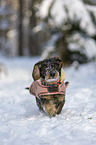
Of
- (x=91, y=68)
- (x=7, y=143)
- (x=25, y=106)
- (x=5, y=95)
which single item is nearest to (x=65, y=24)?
(x=91, y=68)

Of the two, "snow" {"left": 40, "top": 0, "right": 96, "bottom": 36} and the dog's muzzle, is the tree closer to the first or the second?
"snow" {"left": 40, "top": 0, "right": 96, "bottom": 36}

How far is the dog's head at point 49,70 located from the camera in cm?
404

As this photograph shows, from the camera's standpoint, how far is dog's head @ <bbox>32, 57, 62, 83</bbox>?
4.04 metres

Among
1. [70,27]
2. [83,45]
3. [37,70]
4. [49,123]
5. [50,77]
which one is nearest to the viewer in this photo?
[49,123]

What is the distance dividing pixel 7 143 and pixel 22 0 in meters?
20.7

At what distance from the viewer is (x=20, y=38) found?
21641mm

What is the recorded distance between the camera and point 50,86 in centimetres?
411

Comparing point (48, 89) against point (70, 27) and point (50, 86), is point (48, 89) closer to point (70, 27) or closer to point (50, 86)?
point (50, 86)

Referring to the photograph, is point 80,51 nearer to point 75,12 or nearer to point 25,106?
point 75,12

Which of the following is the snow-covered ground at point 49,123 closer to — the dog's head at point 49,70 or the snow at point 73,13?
the dog's head at point 49,70

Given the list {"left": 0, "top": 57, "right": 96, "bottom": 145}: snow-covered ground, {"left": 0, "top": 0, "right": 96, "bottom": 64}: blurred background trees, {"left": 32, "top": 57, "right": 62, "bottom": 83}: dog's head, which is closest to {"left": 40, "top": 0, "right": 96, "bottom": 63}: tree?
{"left": 0, "top": 0, "right": 96, "bottom": 64}: blurred background trees

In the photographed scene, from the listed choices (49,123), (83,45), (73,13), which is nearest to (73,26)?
(73,13)

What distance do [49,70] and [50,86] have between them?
1.09 feet

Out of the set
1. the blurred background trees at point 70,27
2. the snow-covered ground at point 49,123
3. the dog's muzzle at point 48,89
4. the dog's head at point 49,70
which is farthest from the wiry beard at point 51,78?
the blurred background trees at point 70,27
